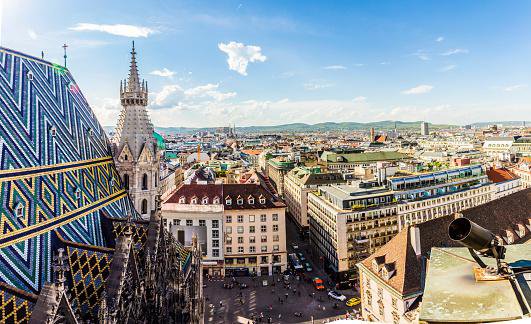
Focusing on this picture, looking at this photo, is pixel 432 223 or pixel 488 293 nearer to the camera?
pixel 488 293

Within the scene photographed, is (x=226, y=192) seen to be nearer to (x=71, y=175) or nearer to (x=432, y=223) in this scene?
(x=432, y=223)

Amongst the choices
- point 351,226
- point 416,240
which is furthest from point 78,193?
point 351,226

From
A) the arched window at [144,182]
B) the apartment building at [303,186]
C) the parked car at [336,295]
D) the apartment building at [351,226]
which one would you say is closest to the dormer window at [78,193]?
the arched window at [144,182]

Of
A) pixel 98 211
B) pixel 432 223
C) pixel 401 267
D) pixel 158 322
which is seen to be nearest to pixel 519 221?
pixel 432 223

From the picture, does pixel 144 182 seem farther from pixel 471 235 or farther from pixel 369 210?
pixel 471 235

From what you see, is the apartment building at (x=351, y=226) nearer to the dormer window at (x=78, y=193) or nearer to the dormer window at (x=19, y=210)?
the dormer window at (x=78, y=193)

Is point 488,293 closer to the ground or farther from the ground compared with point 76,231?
farther from the ground
